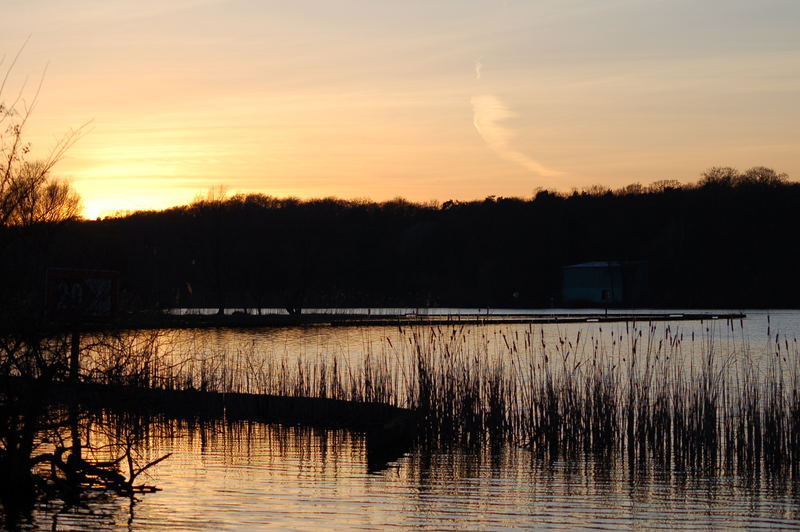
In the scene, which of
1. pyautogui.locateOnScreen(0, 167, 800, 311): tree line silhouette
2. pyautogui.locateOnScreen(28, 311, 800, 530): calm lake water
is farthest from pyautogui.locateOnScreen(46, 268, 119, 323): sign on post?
pyautogui.locateOnScreen(0, 167, 800, 311): tree line silhouette

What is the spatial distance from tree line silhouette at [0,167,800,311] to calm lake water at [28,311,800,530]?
62.5 meters

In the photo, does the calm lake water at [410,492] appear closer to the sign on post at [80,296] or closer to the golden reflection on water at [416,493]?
the golden reflection on water at [416,493]

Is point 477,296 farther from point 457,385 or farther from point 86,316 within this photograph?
point 86,316

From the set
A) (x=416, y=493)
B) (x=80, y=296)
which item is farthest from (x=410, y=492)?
(x=80, y=296)

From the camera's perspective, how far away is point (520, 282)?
95812 millimetres

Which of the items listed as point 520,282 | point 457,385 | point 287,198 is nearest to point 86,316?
point 457,385

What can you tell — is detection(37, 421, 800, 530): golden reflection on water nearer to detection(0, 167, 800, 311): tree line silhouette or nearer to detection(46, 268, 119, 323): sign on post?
detection(46, 268, 119, 323): sign on post

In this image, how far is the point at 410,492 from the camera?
11.8m

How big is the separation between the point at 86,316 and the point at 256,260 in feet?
228

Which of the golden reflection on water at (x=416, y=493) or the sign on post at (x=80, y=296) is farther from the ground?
the sign on post at (x=80, y=296)

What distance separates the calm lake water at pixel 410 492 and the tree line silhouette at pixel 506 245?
6250cm

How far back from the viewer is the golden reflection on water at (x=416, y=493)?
10195mm

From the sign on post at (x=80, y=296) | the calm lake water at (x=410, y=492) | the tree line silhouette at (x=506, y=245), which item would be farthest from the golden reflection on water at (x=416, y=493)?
the tree line silhouette at (x=506, y=245)

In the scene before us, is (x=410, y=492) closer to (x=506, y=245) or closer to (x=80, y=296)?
(x=80, y=296)
